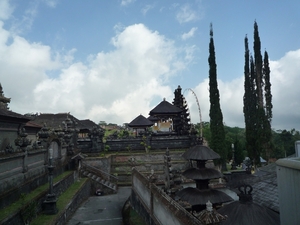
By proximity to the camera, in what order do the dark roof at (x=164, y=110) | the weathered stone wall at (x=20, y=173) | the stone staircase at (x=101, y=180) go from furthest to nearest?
the dark roof at (x=164, y=110) → the stone staircase at (x=101, y=180) → the weathered stone wall at (x=20, y=173)

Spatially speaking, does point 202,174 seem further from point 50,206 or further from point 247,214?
point 50,206

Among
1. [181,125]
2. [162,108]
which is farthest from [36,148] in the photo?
[181,125]

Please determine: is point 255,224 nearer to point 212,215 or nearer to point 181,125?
point 212,215

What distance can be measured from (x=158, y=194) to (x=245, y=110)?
26.6 metres

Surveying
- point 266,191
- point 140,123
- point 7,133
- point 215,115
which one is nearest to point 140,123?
point 140,123

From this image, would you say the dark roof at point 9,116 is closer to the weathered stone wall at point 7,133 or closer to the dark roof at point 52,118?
the weathered stone wall at point 7,133

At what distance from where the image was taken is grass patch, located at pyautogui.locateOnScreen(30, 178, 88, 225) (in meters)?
8.64

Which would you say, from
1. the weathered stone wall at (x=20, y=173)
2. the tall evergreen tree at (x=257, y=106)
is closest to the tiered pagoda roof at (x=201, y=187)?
the weathered stone wall at (x=20, y=173)

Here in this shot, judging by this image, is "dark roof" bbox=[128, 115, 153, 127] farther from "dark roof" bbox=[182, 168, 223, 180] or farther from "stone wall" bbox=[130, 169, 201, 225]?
"dark roof" bbox=[182, 168, 223, 180]

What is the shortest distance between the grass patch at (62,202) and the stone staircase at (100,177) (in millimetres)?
1795

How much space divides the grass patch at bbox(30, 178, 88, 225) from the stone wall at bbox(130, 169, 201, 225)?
3.60m

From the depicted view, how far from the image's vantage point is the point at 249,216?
5355mm

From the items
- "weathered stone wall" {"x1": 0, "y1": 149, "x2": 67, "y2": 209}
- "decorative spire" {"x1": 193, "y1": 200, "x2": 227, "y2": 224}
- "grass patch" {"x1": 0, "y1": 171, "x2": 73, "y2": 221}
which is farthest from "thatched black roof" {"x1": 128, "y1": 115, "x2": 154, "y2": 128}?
"decorative spire" {"x1": 193, "y1": 200, "x2": 227, "y2": 224}

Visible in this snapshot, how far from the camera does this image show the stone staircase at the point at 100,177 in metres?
17.7
